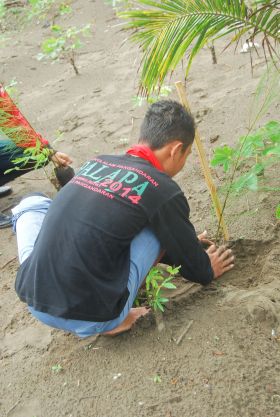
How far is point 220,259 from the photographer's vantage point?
2.32 meters

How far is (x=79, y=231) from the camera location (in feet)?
5.74

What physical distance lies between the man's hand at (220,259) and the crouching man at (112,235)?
0.26 meters

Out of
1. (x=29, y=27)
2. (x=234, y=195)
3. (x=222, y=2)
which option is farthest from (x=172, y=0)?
(x=29, y=27)

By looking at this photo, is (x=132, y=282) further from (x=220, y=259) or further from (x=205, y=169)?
(x=205, y=169)

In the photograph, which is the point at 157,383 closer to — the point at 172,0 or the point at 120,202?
the point at 120,202

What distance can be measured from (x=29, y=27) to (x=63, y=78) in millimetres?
2202

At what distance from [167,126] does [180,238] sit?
0.47 meters

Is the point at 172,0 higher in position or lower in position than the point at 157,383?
higher

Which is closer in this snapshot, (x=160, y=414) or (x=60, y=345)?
(x=160, y=414)

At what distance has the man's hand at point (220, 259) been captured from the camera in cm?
230

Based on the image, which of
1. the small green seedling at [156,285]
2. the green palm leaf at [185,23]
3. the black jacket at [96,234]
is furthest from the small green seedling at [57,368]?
the green palm leaf at [185,23]

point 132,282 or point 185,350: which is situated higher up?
point 132,282

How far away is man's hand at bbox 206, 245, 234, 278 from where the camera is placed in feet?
7.54

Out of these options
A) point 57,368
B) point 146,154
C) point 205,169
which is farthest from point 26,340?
point 205,169
